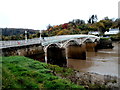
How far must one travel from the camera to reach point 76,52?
30.4 metres

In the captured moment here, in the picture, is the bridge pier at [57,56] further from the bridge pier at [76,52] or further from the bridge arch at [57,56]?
the bridge pier at [76,52]

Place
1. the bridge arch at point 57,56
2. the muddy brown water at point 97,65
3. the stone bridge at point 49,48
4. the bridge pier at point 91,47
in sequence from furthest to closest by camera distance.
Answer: the bridge pier at point 91,47
the bridge arch at point 57,56
the muddy brown water at point 97,65
the stone bridge at point 49,48

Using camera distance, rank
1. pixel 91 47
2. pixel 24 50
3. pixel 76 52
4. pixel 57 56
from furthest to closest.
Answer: pixel 91 47 < pixel 76 52 < pixel 57 56 < pixel 24 50

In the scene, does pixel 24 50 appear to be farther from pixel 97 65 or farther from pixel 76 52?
pixel 76 52

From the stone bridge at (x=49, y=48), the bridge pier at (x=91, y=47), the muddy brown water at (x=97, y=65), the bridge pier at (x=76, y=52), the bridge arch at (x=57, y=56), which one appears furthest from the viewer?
the bridge pier at (x=91, y=47)

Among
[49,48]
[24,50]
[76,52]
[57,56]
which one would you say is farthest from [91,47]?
[24,50]

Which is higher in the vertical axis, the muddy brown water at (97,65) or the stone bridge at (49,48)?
the stone bridge at (49,48)

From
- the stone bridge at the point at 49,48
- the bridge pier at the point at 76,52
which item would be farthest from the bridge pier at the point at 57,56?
the bridge pier at the point at 76,52

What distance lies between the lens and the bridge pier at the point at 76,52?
29.0 m

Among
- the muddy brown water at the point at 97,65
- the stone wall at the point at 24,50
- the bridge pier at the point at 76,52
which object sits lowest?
the muddy brown water at the point at 97,65

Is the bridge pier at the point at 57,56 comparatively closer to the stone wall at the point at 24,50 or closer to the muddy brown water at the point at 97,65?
the muddy brown water at the point at 97,65

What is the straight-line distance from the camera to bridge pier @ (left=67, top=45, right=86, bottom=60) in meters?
29.0

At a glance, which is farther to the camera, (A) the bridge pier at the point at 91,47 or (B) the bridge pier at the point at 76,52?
(A) the bridge pier at the point at 91,47

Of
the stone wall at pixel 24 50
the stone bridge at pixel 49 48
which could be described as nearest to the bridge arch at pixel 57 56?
the stone bridge at pixel 49 48
